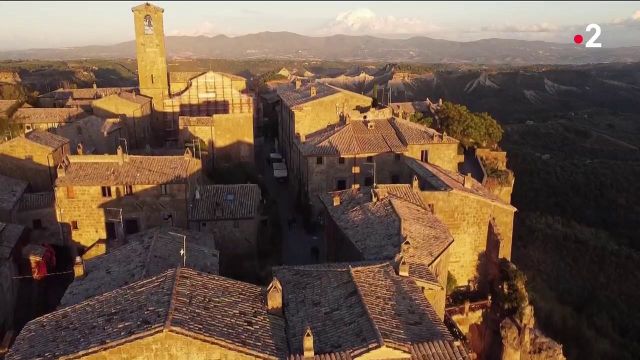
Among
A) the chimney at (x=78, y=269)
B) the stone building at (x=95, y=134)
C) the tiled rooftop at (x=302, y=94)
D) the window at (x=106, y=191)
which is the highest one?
the tiled rooftop at (x=302, y=94)

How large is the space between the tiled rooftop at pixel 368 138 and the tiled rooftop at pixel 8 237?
47.2ft

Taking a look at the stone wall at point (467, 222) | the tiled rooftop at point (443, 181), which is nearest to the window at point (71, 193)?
the stone wall at point (467, 222)

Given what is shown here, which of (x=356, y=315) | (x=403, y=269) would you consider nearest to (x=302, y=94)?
(x=403, y=269)

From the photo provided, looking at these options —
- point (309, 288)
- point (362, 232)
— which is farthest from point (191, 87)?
point (309, 288)

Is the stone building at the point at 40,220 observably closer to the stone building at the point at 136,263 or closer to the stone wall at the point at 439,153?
the stone building at the point at 136,263

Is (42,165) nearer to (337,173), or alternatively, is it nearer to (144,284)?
(337,173)

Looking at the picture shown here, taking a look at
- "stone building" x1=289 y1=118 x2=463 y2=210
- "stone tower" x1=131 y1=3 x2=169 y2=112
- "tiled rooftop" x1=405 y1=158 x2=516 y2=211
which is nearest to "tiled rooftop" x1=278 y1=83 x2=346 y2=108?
"stone building" x1=289 y1=118 x2=463 y2=210

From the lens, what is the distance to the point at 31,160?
29.1 m

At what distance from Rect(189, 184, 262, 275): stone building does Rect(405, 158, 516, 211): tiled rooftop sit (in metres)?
8.17

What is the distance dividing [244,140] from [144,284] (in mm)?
21833

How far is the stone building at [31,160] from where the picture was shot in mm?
28719

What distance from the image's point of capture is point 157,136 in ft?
140

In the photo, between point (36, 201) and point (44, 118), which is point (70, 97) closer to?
point (44, 118)

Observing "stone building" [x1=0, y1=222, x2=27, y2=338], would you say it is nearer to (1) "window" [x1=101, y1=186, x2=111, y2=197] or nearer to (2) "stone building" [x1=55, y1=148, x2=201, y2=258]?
(2) "stone building" [x1=55, y1=148, x2=201, y2=258]
